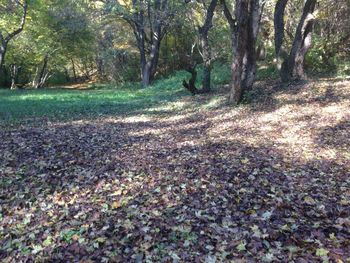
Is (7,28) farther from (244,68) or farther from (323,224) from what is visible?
(323,224)

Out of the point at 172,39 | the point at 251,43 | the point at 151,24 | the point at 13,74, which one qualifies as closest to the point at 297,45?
the point at 251,43

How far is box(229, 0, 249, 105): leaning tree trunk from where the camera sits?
11703mm

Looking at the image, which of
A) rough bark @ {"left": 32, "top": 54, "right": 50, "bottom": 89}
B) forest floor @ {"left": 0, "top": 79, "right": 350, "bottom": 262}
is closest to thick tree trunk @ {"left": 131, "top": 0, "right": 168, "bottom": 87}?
rough bark @ {"left": 32, "top": 54, "right": 50, "bottom": 89}

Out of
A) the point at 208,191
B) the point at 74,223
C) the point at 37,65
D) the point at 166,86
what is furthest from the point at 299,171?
the point at 37,65

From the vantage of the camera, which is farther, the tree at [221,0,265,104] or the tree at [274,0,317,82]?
the tree at [274,0,317,82]

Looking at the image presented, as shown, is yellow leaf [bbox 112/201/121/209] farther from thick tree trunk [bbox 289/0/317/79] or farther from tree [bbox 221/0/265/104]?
thick tree trunk [bbox 289/0/317/79]

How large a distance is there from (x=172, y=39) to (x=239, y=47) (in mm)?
19480

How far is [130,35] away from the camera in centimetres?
2950

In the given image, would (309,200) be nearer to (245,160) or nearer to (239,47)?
(245,160)

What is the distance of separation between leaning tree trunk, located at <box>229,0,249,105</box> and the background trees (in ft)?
0.11

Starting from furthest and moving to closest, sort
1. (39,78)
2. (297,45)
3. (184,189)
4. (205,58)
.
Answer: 1. (39,78)
2. (205,58)
3. (297,45)
4. (184,189)

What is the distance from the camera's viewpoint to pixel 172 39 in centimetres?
3080

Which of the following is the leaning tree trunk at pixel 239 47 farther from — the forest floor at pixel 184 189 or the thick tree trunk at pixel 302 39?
the thick tree trunk at pixel 302 39

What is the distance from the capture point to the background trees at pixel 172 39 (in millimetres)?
14069
